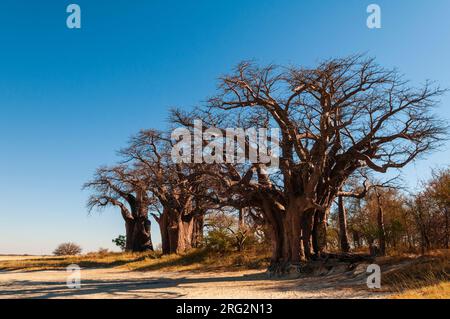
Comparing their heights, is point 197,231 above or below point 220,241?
above

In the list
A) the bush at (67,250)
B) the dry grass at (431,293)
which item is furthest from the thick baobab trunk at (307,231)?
the bush at (67,250)

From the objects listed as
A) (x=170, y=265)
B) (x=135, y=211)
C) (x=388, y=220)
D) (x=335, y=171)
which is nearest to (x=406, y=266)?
(x=335, y=171)

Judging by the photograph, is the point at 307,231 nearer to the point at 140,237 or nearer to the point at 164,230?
the point at 164,230

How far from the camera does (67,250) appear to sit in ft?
153

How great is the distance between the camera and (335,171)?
14.5m

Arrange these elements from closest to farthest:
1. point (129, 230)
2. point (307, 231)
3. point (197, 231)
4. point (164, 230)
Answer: point (307, 231)
point (164, 230)
point (197, 231)
point (129, 230)

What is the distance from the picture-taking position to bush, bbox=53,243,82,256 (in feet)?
152

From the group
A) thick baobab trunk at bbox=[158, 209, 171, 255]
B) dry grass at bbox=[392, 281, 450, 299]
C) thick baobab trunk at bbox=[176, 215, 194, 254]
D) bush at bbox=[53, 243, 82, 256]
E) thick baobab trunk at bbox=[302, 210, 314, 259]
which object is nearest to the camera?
dry grass at bbox=[392, 281, 450, 299]

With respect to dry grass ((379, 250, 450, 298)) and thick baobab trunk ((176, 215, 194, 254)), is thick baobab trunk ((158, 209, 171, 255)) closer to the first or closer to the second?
thick baobab trunk ((176, 215, 194, 254))

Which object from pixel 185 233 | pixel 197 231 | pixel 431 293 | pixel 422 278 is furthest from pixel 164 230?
pixel 431 293

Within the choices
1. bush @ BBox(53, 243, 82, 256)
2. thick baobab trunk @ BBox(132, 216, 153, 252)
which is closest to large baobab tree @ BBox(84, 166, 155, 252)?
thick baobab trunk @ BBox(132, 216, 153, 252)
